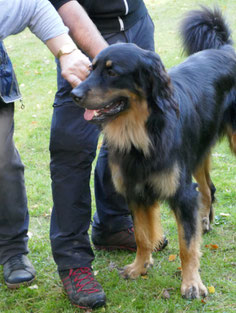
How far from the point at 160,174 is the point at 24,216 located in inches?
47.6

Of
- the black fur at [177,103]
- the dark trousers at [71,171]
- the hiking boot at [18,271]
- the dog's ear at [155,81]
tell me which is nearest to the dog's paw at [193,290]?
the black fur at [177,103]

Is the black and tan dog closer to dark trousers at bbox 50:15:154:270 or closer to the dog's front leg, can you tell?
the dog's front leg

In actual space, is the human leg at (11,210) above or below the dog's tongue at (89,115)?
below

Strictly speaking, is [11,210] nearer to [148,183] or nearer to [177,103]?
[148,183]

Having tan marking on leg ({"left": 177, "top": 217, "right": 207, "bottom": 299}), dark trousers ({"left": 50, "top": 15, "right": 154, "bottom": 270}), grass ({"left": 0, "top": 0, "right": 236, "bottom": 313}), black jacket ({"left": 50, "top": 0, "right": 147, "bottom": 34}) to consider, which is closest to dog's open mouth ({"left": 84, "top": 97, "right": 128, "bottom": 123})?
dark trousers ({"left": 50, "top": 15, "right": 154, "bottom": 270})

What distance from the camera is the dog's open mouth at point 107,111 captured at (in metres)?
2.93

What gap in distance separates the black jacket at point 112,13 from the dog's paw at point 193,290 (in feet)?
6.22

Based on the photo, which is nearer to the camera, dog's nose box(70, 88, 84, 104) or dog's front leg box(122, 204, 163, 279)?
dog's nose box(70, 88, 84, 104)

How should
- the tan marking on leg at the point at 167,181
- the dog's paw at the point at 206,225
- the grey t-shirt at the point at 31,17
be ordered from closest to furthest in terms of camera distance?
→ the grey t-shirt at the point at 31,17 < the tan marking on leg at the point at 167,181 < the dog's paw at the point at 206,225

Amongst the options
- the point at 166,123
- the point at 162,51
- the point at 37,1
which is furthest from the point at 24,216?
the point at 162,51

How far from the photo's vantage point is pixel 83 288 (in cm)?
331

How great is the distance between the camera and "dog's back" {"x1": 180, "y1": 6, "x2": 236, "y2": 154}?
432cm

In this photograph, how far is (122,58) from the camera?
9.48 ft

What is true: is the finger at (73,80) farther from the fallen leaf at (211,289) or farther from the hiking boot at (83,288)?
the fallen leaf at (211,289)
